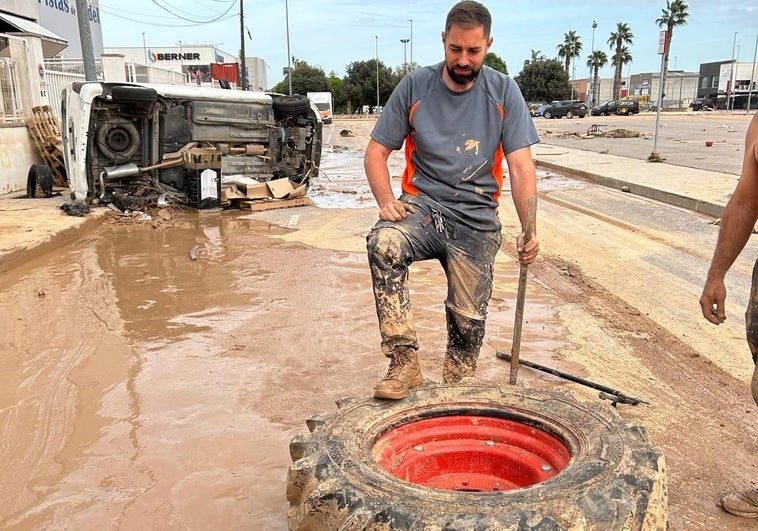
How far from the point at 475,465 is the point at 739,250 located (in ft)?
4.83

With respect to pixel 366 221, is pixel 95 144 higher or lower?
higher

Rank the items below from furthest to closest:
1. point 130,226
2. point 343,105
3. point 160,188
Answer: point 343,105
point 160,188
point 130,226

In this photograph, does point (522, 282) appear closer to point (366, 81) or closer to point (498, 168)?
point (498, 168)

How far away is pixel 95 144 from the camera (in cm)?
1063

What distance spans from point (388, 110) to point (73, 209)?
8.60 m

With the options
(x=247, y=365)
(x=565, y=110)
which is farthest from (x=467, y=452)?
(x=565, y=110)

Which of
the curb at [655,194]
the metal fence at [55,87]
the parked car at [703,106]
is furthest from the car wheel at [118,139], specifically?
the parked car at [703,106]

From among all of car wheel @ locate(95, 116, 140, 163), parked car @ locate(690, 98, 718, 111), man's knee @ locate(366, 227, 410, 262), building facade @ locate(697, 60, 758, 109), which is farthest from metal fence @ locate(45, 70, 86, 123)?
building facade @ locate(697, 60, 758, 109)

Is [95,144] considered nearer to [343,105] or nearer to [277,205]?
[277,205]

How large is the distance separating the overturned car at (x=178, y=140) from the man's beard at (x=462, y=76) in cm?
859

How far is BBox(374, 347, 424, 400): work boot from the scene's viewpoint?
2648 millimetres

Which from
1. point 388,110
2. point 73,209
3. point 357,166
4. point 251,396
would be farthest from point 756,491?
point 357,166

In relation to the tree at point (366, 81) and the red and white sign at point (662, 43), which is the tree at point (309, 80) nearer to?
the tree at point (366, 81)

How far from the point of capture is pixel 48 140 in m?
13.9
